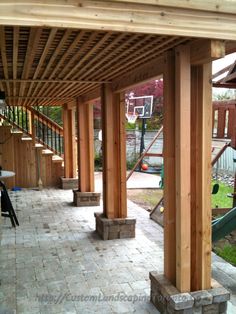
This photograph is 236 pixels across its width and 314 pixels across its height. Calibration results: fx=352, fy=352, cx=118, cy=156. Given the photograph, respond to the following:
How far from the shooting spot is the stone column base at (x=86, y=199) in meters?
7.18

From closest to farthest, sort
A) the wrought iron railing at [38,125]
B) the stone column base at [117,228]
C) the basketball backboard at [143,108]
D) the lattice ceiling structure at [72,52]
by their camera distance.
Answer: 1. the lattice ceiling structure at [72,52]
2. the stone column base at [117,228]
3. the wrought iron railing at [38,125]
4. the basketball backboard at [143,108]

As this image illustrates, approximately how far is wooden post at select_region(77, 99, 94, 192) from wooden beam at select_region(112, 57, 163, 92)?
7.88 ft

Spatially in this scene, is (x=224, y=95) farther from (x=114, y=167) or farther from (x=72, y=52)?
(x=72, y=52)

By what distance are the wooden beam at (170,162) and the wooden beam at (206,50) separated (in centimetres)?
26

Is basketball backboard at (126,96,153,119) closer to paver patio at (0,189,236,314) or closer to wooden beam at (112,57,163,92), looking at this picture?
paver patio at (0,189,236,314)

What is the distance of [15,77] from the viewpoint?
14.8 ft

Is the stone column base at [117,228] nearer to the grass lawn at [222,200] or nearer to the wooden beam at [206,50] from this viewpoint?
the grass lawn at [222,200]

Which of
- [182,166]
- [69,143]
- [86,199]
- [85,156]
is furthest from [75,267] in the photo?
[69,143]

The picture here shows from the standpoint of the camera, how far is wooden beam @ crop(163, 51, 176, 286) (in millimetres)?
2895

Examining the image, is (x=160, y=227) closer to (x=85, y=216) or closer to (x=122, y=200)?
(x=122, y=200)

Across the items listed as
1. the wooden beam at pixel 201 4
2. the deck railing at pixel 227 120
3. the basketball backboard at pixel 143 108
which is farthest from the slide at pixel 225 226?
the basketball backboard at pixel 143 108

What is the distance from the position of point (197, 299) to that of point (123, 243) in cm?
216

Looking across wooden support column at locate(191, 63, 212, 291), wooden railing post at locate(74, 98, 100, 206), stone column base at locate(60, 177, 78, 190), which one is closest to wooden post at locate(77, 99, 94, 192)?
wooden railing post at locate(74, 98, 100, 206)

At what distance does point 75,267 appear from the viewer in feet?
13.2
